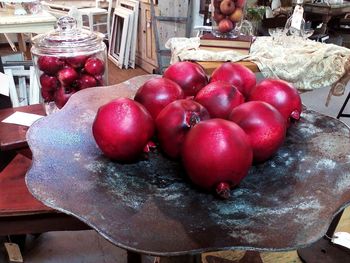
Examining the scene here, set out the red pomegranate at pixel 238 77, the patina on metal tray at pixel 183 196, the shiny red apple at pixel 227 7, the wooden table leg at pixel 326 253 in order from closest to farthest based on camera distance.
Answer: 1. the patina on metal tray at pixel 183 196
2. the red pomegranate at pixel 238 77
3. the wooden table leg at pixel 326 253
4. the shiny red apple at pixel 227 7

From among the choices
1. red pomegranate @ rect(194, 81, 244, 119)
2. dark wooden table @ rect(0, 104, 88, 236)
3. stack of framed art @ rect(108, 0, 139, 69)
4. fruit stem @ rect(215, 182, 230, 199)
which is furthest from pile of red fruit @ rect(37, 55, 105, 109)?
stack of framed art @ rect(108, 0, 139, 69)

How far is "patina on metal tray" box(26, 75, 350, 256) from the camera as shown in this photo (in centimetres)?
35

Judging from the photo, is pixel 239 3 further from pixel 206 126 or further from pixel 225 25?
pixel 206 126

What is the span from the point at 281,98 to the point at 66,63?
2.59ft

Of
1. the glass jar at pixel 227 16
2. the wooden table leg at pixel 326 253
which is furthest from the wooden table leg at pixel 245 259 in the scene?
the glass jar at pixel 227 16

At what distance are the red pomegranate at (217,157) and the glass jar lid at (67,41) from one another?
85 centimetres

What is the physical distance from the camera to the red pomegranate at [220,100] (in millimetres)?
516

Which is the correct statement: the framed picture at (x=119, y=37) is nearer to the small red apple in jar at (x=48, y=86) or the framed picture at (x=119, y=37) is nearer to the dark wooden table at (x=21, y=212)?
the small red apple in jar at (x=48, y=86)


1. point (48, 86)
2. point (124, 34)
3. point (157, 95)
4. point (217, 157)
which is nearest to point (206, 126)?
point (217, 157)

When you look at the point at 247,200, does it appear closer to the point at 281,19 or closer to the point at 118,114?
the point at 118,114

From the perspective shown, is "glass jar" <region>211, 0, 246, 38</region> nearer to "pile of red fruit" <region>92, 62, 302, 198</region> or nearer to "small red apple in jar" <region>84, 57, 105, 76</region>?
"small red apple in jar" <region>84, 57, 105, 76</region>

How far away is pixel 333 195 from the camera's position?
0.42m

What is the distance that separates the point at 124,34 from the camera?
3.68 m

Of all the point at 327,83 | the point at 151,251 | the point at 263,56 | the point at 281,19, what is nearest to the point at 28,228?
the point at 151,251
